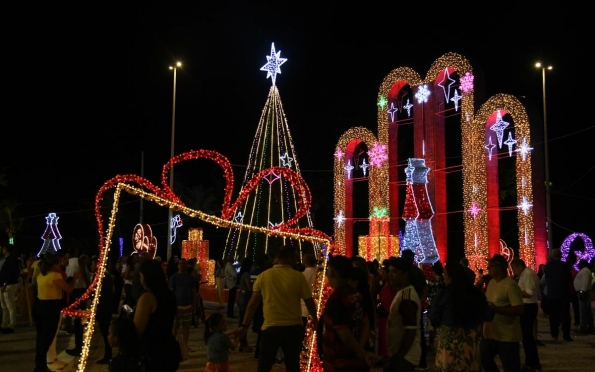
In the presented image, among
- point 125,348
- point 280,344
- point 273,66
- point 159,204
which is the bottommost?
point 280,344

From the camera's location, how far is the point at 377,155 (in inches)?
1116

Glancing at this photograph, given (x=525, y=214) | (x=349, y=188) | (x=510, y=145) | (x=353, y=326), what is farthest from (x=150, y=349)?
(x=349, y=188)

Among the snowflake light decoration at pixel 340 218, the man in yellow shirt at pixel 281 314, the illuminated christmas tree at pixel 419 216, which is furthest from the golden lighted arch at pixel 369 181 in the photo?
the man in yellow shirt at pixel 281 314

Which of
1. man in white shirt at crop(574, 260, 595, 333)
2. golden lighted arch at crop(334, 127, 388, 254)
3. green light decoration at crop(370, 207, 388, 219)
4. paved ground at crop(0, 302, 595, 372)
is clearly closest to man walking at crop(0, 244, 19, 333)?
paved ground at crop(0, 302, 595, 372)

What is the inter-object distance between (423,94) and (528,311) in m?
16.6

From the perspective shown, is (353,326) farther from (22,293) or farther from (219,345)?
(22,293)

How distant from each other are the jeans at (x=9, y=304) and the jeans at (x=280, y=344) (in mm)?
10126

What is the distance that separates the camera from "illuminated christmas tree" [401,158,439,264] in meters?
24.6

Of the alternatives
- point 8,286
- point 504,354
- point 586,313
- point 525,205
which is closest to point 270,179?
point 525,205

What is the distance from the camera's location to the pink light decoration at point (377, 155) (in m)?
28.2

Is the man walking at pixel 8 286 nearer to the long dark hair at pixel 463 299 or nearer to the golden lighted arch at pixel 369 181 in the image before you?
the long dark hair at pixel 463 299

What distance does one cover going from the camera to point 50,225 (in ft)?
136

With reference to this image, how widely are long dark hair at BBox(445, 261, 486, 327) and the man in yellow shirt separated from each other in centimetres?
140

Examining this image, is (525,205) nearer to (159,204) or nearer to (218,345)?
(159,204)
